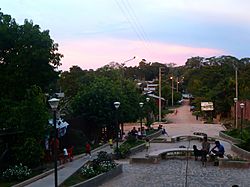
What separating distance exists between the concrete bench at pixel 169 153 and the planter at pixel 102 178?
16.9 ft

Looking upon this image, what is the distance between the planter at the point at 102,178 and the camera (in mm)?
17753

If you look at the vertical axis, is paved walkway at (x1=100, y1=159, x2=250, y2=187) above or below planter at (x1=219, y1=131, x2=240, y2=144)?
below

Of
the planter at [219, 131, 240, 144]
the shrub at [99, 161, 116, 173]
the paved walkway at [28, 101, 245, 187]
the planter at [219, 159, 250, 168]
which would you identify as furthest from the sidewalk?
the planter at [219, 131, 240, 144]

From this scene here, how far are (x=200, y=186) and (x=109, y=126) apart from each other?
2233 centimetres

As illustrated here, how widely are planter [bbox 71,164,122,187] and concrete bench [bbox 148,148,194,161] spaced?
516 cm

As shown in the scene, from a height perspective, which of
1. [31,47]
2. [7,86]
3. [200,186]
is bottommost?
[200,186]

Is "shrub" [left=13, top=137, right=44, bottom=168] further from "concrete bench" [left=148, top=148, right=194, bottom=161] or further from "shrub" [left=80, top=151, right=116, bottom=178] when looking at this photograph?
"concrete bench" [left=148, top=148, right=194, bottom=161]

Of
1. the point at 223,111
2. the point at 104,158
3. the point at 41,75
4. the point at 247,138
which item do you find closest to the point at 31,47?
the point at 41,75

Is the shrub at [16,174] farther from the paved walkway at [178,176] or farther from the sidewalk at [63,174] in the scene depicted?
the paved walkway at [178,176]

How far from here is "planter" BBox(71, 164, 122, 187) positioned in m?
17.8

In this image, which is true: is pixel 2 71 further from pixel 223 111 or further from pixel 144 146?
pixel 223 111

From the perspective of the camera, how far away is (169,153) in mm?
30641

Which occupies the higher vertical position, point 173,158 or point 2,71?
point 2,71

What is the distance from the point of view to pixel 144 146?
35656mm
